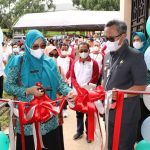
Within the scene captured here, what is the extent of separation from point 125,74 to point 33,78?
841mm

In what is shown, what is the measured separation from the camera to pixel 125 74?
128 inches

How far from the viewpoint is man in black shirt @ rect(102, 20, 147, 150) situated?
3.19 m

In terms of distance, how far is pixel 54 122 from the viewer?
322 cm

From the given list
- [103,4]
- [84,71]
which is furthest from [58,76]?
[103,4]

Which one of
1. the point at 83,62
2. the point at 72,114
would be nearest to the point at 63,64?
the point at 72,114

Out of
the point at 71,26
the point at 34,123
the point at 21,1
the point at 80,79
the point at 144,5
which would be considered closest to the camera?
the point at 34,123

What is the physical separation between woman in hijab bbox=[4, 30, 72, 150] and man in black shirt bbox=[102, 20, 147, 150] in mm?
496

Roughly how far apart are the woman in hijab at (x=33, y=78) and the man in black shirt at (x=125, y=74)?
0.50 metres

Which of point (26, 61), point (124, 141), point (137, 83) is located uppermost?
point (26, 61)

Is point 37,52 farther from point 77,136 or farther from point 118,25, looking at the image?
point 77,136

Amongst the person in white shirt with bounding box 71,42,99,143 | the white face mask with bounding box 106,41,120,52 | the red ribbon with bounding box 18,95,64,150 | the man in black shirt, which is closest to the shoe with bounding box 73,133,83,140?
the person in white shirt with bounding box 71,42,99,143

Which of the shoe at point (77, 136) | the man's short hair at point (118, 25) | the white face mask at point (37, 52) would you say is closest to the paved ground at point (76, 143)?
the shoe at point (77, 136)

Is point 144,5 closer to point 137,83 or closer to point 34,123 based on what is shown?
point 137,83

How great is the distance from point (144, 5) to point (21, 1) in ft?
190
